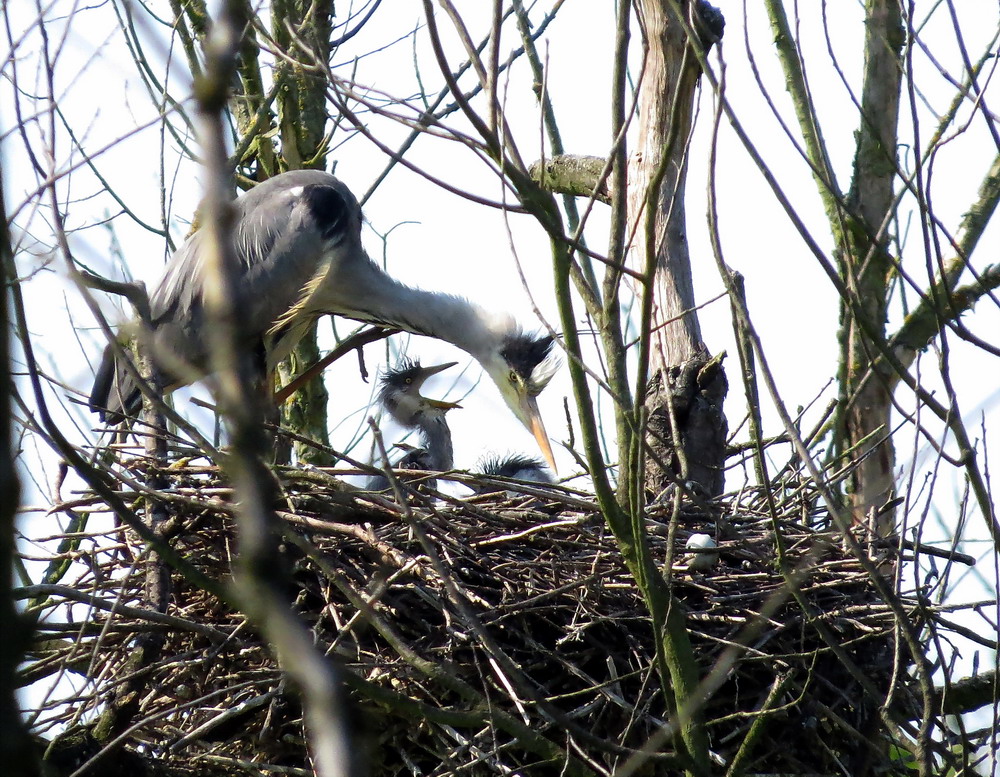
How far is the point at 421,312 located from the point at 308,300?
628mm

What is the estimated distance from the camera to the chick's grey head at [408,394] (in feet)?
18.8

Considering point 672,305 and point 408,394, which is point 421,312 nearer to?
point 408,394

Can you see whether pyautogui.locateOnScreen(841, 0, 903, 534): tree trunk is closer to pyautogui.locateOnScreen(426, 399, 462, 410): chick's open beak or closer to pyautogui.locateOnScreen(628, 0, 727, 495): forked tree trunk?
pyautogui.locateOnScreen(628, 0, 727, 495): forked tree trunk

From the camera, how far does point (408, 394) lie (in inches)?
230

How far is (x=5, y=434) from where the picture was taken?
3.31ft

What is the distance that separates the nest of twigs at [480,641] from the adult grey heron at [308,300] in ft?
5.64

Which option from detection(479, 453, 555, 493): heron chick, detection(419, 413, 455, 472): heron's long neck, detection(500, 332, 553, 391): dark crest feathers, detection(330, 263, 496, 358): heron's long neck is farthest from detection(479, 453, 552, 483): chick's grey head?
detection(330, 263, 496, 358): heron's long neck

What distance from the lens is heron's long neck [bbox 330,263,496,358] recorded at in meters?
5.78

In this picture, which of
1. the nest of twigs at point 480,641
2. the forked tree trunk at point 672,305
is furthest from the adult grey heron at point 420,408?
the nest of twigs at point 480,641

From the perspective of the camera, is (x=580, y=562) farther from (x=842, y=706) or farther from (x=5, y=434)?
(x=5, y=434)

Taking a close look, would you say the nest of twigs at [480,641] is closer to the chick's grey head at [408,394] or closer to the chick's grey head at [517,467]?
the chick's grey head at [517,467]

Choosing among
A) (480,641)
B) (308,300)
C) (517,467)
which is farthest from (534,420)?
(480,641)

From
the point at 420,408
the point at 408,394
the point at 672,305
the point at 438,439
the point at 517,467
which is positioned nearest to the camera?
the point at 672,305

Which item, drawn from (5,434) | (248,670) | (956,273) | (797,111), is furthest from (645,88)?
(5,434)
